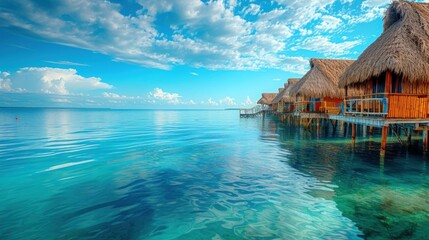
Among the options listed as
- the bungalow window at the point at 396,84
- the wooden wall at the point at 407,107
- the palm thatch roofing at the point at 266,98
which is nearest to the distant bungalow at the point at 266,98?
the palm thatch roofing at the point at 266,98

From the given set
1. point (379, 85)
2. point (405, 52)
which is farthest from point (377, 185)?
point (379, 85)

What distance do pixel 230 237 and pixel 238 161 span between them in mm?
6162

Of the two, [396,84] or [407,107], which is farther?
[396,84]

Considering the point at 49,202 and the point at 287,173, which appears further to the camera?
the point at 287,173

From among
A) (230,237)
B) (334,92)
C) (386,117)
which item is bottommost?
(230,237)

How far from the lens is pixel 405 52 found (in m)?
9.45

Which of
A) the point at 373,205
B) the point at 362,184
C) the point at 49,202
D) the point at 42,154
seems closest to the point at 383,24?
the point at 362,184

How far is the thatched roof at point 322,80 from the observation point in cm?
1898

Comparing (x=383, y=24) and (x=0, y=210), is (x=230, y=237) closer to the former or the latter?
(x=0, y=210)

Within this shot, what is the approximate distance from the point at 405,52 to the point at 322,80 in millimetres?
10322

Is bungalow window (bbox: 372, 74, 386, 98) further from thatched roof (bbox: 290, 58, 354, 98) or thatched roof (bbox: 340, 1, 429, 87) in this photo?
thatched roof (bbox: 290, 58, 354, 98)

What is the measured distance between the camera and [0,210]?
5625 mm

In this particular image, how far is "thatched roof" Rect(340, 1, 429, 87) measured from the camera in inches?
363

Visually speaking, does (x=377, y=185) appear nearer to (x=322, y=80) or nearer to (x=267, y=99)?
(x=322, y=80)
